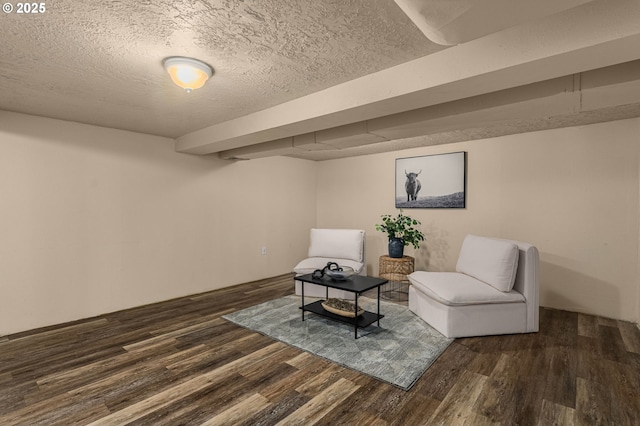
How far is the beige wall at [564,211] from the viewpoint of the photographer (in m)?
3.37

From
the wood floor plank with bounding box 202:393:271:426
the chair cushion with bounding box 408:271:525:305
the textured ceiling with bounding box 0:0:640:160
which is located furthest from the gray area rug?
the textured ceiling with bounding box 0:0:640:160

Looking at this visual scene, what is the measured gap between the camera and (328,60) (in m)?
2.03

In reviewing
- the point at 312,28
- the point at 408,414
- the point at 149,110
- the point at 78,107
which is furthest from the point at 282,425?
the point at 78,107

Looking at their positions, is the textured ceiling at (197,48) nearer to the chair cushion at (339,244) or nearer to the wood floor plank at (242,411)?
the wood floor plank at (242,411)

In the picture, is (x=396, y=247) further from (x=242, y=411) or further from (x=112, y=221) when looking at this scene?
(x=112, y=221)

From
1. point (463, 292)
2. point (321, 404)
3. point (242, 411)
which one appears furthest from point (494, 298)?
point (242, 411)

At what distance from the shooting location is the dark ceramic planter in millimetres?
4367

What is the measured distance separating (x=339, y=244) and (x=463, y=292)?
2057 mm

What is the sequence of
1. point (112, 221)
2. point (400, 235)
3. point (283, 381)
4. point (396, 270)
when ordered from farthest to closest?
point (400, 235), point (396, 270), point (112, 221), point (283, 381)

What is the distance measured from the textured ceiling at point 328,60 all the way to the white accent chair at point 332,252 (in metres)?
1.94

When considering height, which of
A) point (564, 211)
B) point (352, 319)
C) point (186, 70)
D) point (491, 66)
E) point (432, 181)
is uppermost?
point (186, 70)

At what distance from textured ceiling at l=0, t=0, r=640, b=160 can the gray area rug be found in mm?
1962

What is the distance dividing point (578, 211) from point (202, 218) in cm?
477

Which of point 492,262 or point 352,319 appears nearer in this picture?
point 352,319
